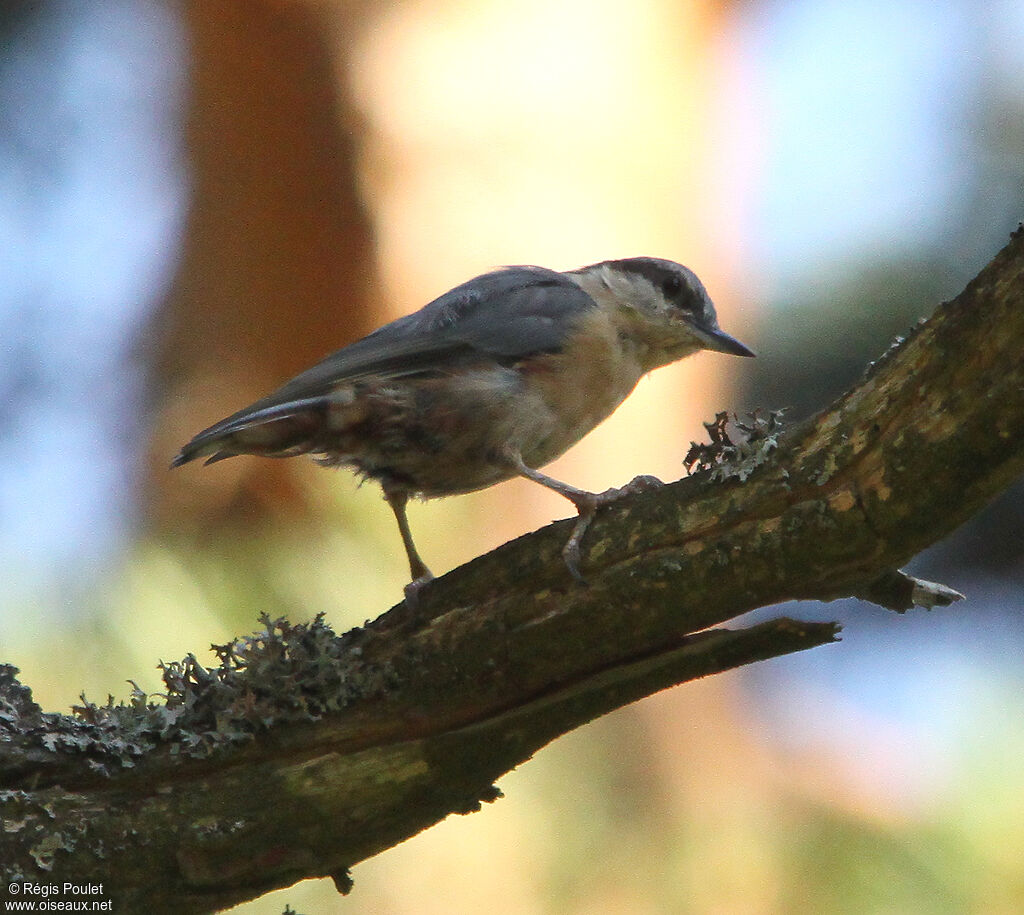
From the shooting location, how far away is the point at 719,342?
329 cm

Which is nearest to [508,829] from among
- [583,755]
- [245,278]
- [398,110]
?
[583,755]

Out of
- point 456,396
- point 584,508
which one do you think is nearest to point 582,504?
point 584,508

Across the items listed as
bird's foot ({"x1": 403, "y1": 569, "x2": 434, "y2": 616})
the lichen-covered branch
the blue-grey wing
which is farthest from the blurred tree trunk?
the lichen-covered branch

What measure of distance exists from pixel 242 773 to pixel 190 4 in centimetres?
314

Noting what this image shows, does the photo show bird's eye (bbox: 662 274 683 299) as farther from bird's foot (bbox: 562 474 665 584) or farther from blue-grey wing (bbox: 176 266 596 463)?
bird's foot (bbox: 562 474 665 584)

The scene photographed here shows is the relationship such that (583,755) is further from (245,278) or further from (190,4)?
(190,4)

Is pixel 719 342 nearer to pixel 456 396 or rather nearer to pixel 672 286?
pixel 672 286

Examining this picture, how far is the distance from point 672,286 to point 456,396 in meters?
0.86

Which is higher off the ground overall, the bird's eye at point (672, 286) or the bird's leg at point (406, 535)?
the bird's eye at point (672, 286)

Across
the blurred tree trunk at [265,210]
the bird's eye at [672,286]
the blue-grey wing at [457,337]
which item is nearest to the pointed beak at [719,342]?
the bird's eye at [672,286]

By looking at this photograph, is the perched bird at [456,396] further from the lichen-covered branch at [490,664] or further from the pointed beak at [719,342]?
the lichen-covered branch at [490,664]

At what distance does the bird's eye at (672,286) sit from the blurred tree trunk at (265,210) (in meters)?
1.26

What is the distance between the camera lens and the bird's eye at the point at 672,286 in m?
3.33

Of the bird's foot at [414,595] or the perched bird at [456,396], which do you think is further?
the perched bird at [456,396]
